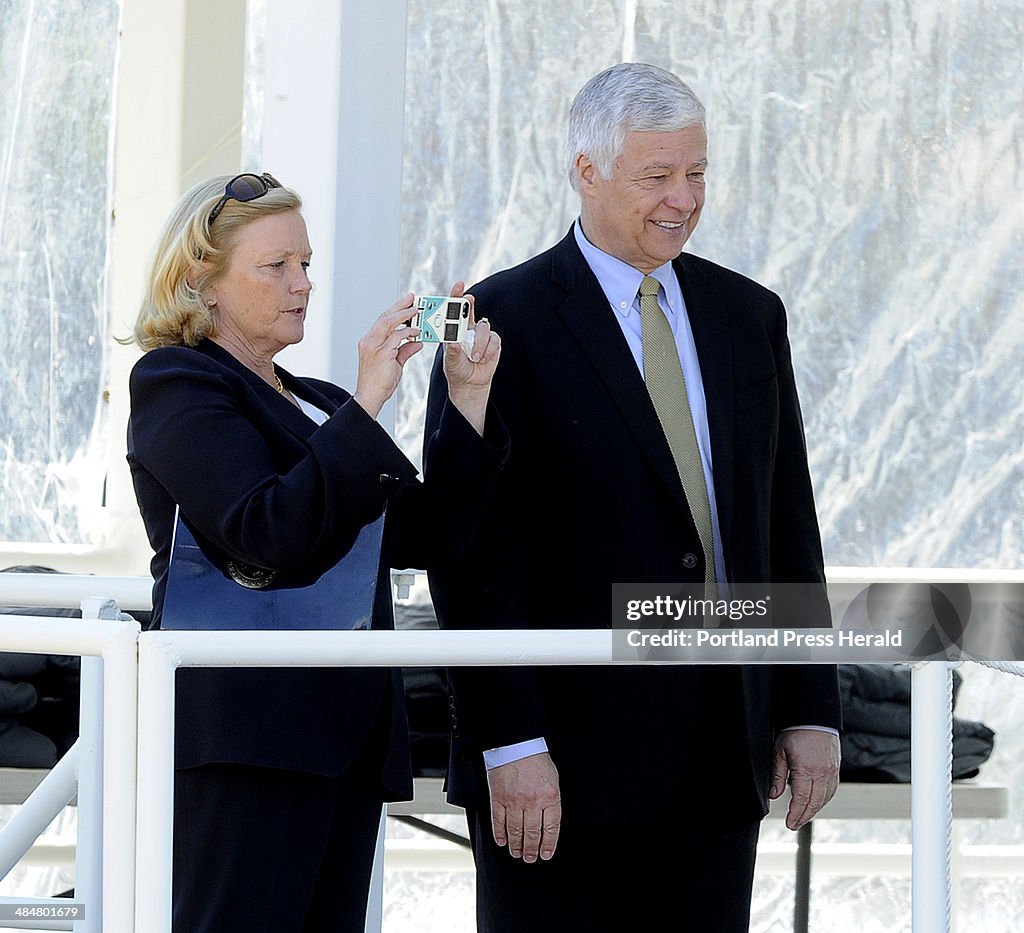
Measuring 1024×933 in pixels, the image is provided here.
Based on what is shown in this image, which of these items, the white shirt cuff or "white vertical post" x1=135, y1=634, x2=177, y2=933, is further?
the white shirt cuff

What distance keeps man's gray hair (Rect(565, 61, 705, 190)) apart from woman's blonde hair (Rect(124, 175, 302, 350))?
0.35 metres

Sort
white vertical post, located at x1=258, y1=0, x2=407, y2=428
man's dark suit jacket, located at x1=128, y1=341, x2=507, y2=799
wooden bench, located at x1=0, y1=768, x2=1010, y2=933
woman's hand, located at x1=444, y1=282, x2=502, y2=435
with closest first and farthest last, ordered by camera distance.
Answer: man's dark suit jacket, located at x1=128, y1=341, x2=507, y2=799 < woman's hand, located at x1=444, y1=282, x2=502, y2=435 < white vertical post, located at x1=258, y1=0, x2=407, y2=428 < wooden bench, located at x1=0, y1=768, x2=1010, y2=933

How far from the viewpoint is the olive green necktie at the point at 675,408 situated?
1.67 m

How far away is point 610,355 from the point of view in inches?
66.3

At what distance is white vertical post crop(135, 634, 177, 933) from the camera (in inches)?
47.2

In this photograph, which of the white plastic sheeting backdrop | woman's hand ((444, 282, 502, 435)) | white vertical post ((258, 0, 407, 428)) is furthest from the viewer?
the white plastic sheeting backdrop

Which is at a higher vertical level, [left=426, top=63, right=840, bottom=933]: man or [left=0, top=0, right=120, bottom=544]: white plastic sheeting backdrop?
[left=0, top=0, right=120, bottom=544]: white plastic sheeting backdrop

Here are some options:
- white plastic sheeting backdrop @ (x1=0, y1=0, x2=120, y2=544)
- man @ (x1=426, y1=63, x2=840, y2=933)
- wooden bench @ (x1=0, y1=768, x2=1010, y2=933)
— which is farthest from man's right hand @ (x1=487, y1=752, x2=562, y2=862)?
white plastic sheeting backdrop @ (x1=0, y1=0, x2=120, y2=544)

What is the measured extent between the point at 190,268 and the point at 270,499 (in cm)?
30

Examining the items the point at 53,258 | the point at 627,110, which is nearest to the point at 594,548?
the point at 627,110

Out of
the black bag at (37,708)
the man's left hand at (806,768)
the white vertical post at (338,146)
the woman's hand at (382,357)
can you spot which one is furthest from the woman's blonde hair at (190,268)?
the black bag at (37,708)

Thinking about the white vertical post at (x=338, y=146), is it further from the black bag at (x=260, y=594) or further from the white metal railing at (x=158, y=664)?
the white metal railing at (x=158, y=664)

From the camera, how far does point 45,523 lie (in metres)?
3.79

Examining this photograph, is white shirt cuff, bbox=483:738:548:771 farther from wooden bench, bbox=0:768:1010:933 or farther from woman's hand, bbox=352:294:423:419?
wooden bench, bbox=0:768:1010:933
